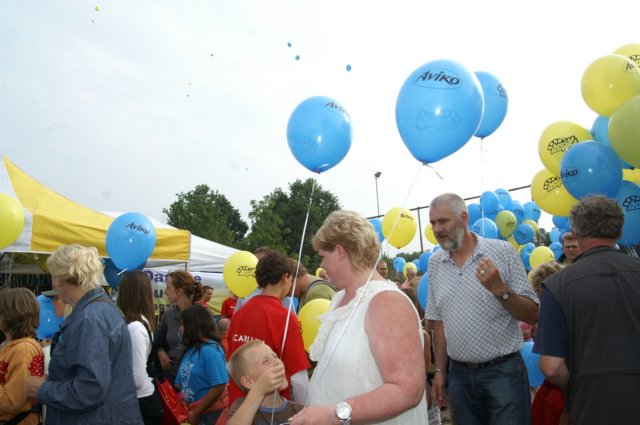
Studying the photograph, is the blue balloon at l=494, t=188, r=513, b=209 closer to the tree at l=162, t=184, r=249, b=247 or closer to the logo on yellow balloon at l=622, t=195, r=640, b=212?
the logo on yellow balloon at l=622, t=195, r=640, b=212

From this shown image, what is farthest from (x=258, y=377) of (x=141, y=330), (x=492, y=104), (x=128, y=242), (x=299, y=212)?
(x=299, y=212)

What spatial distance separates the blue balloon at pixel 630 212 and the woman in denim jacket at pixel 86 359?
3.46 m

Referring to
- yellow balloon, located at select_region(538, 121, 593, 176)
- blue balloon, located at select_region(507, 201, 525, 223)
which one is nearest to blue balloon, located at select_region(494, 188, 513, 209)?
blue balloon, located at select_region(507, 201, 525, 223)

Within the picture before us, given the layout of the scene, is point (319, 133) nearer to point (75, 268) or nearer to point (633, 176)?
point (75, 268)

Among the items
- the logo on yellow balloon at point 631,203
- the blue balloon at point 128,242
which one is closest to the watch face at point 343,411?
the logo on yellow balloon at point 631,203

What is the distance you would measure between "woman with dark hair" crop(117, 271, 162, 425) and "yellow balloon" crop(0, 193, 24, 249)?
2.73 m

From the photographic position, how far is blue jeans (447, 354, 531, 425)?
8.12 ft

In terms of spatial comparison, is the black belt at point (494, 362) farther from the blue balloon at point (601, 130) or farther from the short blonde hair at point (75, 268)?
the blue balloon at point (601, 130)

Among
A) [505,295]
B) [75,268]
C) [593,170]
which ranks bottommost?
[505,295]

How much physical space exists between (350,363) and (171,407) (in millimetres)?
2172

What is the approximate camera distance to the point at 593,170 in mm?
3676

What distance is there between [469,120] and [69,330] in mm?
2371

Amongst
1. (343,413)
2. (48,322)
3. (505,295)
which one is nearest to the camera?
(343,413)

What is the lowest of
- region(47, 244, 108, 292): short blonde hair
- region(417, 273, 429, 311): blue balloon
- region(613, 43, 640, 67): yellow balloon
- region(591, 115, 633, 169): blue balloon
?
region(417, 273, 429, 311): blue balloon
